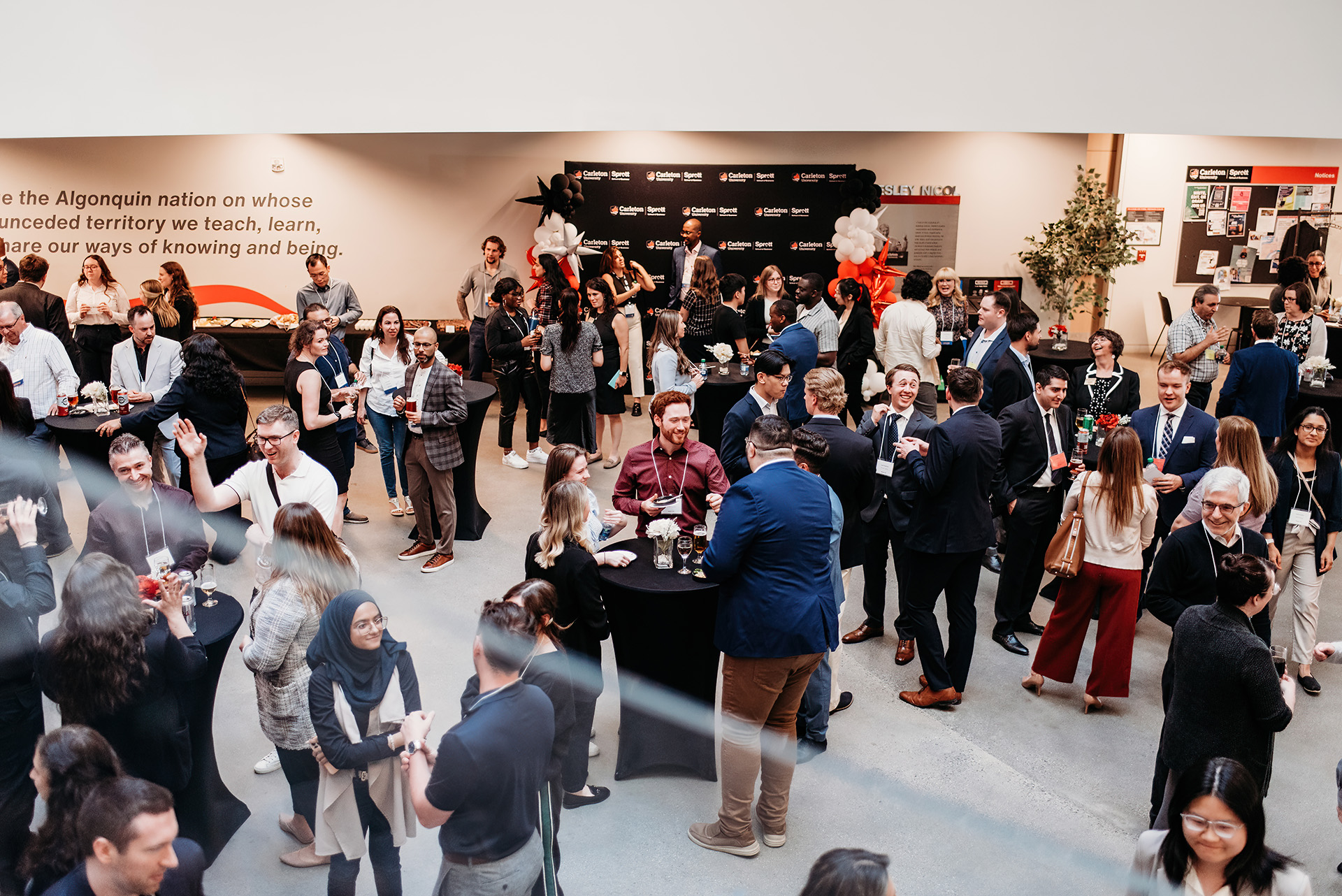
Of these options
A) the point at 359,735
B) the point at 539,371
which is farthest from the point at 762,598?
the point at 539,371

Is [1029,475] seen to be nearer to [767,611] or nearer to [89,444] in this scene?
[767,611]

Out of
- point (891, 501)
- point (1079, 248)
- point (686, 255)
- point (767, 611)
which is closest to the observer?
point (767, 611)

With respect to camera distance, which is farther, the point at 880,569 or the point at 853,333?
the point at 853,333

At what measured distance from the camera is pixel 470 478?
19.6 ft

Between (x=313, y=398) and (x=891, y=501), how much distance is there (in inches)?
124

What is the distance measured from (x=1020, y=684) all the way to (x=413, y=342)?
11.7ft

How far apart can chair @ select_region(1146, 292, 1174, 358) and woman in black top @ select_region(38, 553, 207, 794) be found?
1090 centimetres

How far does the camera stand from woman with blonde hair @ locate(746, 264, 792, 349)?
7938 millimetres

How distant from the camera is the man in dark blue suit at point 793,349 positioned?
19.7ft

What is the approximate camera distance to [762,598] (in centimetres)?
313

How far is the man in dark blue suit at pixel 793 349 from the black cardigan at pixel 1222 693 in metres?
3.10


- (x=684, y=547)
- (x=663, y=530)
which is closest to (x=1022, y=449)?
(x=684, y=547)

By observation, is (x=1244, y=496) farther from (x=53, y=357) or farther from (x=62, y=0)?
(x=53, y=357)

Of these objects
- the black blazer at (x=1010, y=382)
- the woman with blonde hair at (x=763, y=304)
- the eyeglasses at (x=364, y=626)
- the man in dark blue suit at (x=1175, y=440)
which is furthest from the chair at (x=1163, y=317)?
the eyeglasses at (x=364, y=626)
